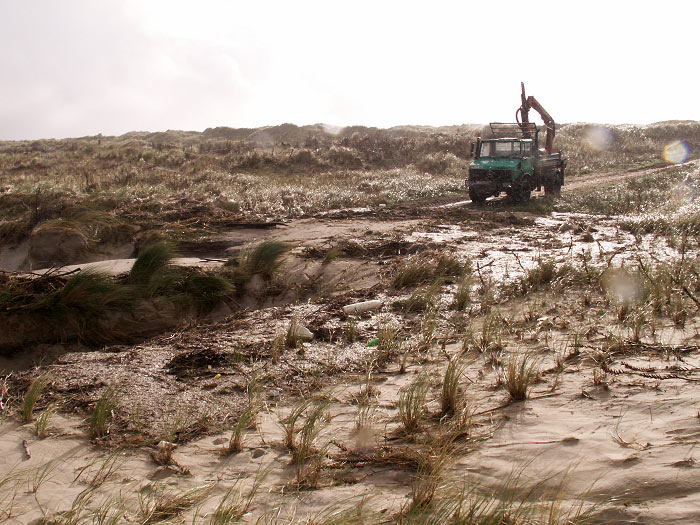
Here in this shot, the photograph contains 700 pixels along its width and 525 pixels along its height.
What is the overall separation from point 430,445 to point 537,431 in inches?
22.0

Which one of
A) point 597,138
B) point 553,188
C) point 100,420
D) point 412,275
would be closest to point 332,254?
point 412,275

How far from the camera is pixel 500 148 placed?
14.6m

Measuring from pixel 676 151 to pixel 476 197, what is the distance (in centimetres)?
2709

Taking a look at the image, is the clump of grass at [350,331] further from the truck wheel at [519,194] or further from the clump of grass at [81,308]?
the truck wheel at [519,194]

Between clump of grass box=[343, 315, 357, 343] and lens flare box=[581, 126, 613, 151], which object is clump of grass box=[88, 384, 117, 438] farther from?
lens flare box=[581, 126, 613, 151]

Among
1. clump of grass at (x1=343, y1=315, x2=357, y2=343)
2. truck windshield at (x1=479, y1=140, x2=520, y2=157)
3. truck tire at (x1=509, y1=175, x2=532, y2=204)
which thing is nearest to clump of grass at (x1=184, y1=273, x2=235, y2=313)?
clump of grass at (x1=343, y1=315, x2=357, y2=343)

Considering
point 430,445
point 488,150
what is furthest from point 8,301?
point 488,150

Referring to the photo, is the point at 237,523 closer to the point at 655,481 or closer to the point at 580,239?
the point at 655,481

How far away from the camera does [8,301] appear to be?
5.43 meters

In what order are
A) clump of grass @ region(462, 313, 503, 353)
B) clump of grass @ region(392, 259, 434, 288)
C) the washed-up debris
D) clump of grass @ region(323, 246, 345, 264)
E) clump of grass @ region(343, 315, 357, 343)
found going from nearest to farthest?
1. clump of grass @ region(462, 313, 503, 353)
2. clump of grass @ region(343, 315, 357, 343)
3. the washed-up debris
4. clump of grass @ region(392, 259, 434, 288)
5. clump of grass @ region(323, 246, 345, 264)

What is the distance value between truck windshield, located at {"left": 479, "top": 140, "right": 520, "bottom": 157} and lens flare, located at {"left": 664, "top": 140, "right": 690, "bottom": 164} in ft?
62.2

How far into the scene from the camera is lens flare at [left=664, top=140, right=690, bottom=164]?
Result: 2969cm

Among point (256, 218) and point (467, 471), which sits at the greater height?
point (256, 218)

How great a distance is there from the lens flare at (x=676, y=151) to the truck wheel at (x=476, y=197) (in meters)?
19.8
